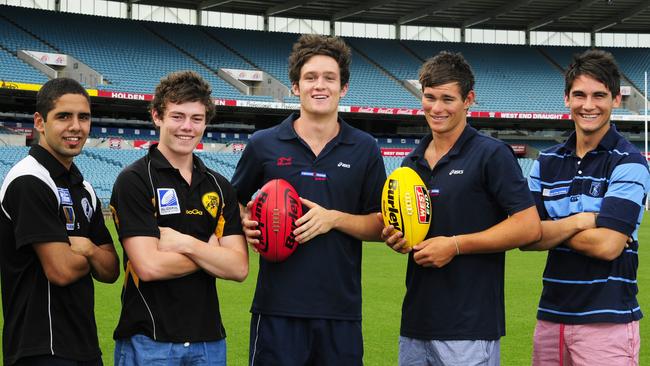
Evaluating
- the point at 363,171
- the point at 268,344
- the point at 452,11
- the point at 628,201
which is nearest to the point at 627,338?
the point at 628,201

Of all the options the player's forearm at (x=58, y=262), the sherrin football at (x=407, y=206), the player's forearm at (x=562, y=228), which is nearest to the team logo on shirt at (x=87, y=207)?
the player's forearm at (x=58, y=262)

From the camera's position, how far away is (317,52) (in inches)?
148

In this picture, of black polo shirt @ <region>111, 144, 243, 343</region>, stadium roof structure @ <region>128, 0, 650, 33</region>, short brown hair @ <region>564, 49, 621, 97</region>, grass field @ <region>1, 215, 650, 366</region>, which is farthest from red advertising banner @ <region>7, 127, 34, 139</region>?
short brown hair @ <region>564, 49, 621, 97</region>

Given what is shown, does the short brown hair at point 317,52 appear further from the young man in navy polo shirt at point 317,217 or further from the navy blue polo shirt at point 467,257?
the navy blue polo shirt at point 467,257

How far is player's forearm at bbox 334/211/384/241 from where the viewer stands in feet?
11.9

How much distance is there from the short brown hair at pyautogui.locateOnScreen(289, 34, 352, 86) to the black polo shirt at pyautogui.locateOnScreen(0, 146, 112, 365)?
4.39 ft

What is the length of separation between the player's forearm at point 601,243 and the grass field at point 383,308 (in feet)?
10.6

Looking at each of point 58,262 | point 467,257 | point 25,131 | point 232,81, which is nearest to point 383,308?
point 467,257

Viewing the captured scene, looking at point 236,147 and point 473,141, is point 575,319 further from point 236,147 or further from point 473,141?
point 236,147

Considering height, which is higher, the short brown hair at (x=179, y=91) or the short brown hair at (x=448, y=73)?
the short brown hair at (x=448, y=73)

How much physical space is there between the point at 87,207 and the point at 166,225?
17.3 inches

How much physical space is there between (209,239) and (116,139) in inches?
1240

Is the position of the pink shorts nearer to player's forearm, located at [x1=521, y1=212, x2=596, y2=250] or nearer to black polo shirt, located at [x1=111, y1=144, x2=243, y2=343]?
player's forearm, located at [x1=521, y1=212, x2=596, y2=250]

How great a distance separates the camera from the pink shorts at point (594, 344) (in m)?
3.58
